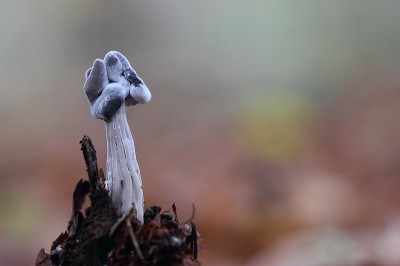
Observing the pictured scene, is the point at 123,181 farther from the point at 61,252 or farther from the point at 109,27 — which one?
the point at 109,27

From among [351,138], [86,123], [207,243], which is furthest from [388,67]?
[86,123]

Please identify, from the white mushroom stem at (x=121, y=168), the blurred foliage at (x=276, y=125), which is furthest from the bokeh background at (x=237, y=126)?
the white mushroom stem at (x=121, y=168)

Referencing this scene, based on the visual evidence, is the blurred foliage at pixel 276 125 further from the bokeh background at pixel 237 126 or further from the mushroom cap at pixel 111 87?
the mushroom cap at pixel 111 87

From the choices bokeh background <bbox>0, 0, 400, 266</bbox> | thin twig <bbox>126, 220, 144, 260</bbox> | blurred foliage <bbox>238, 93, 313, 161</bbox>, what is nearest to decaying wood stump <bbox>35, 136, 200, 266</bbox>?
thin twig <bbox>126, 220, 144, 260</bbox>

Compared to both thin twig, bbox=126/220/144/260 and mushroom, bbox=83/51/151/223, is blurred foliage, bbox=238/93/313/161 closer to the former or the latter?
mushroom, bbox=83/51/151/223

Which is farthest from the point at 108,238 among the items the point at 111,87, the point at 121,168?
the point at 111,87

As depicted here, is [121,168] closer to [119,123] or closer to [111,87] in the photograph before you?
[119,123]

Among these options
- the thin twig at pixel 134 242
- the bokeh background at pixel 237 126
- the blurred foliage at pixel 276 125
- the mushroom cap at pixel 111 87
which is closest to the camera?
the thin twig at pixel 134 242
